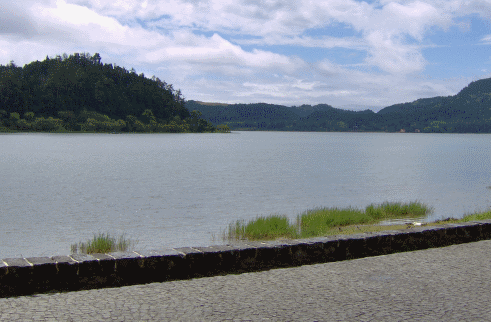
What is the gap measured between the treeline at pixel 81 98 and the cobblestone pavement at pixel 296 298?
528ft

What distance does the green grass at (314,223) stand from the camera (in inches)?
555

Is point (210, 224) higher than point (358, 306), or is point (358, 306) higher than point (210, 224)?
point (358, 306)

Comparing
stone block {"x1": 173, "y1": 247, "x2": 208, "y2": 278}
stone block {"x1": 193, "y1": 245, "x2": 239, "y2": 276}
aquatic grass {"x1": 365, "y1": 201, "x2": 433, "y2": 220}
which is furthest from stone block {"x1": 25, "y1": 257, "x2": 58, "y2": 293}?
aquatic grass {"x1": 365, "y1": 201, "x2": 433, "y2": 220}

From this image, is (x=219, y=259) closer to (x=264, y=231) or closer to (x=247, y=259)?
(x=247, y=259)

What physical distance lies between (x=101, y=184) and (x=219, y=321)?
27799 millimetres

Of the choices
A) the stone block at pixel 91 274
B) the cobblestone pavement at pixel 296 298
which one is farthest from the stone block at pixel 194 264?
the stone block at pixel 91 274

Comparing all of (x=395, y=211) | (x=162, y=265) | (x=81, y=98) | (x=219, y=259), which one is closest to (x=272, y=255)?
(x=219, y=259)

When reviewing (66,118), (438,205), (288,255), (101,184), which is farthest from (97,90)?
(288,255)

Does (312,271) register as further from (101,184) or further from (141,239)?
(101,184)

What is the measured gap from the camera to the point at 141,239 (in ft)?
48.4

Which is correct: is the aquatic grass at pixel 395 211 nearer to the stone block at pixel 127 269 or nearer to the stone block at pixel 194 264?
the stone block at pixel 194 264

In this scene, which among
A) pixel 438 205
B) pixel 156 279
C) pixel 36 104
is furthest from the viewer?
pixel 36 104

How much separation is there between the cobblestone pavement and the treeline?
528 feet

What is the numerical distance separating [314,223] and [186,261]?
991 centimetres
